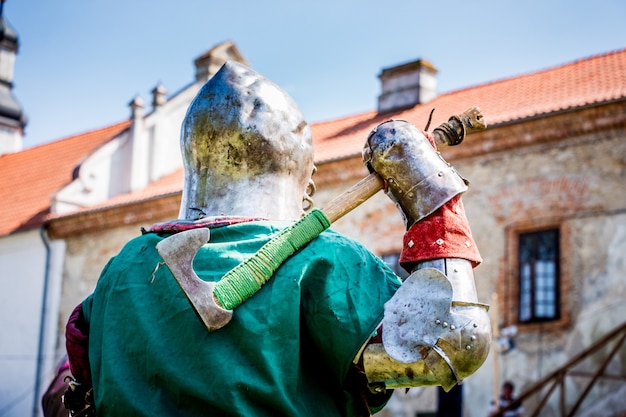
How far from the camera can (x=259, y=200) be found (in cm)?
302

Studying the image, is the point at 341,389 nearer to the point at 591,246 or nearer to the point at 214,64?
the point at 591,246

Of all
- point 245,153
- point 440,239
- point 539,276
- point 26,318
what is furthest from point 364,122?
point 440,239

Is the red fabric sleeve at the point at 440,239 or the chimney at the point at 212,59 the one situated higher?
the chimney at the point at 212,59

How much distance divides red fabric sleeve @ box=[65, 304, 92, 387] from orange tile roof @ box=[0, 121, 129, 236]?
1653 cm

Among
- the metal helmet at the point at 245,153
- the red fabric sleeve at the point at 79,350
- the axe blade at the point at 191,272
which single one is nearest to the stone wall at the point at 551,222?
the metal helmet at the point at 245,153

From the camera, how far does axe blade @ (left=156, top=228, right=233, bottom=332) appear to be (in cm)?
265

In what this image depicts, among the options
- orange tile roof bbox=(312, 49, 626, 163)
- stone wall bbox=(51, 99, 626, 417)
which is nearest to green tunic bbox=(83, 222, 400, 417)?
stone wall bbox=(51, 99, 626, 417)

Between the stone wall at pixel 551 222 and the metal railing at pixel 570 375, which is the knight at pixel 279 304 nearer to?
the metal railing at pixel 570 375

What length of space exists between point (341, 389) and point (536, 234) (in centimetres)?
1181

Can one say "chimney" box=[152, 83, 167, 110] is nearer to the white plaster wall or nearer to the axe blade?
the white plaster wall

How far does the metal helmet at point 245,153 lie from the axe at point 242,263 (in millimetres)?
192

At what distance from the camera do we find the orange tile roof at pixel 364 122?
597 inches

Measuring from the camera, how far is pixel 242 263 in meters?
2.78

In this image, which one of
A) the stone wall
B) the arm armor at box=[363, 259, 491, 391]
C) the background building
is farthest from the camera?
the background building
